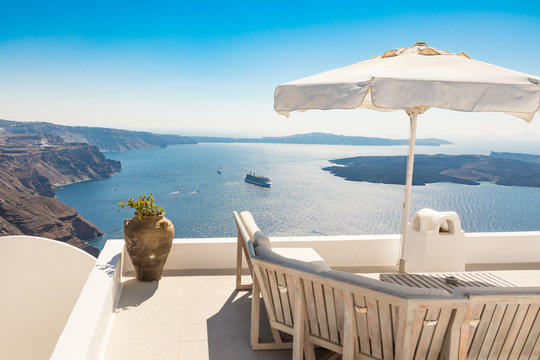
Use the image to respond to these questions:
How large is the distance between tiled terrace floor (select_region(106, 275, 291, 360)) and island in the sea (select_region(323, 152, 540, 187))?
158 feet

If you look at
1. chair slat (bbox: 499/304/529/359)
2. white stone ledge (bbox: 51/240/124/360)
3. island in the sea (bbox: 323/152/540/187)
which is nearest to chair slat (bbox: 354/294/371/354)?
chair slat (bbox: 499/304/529/359)

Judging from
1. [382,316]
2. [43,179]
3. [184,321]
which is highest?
[382,316]

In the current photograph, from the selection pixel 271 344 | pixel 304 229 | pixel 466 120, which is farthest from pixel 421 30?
pixel 271 344

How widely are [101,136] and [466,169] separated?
59861 mm

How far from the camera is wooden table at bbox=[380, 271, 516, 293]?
2.61 meters

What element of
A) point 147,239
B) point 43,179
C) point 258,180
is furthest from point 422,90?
point 43,179

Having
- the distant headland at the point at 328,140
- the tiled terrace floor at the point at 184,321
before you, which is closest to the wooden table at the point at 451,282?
the tiled terrace floor at the point at 184,321

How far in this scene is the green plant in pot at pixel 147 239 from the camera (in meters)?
3.42

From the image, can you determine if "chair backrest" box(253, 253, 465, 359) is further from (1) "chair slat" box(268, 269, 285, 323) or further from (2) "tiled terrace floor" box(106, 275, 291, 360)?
(2) "tiled terrace floor" box(106, 275, 291, 360)

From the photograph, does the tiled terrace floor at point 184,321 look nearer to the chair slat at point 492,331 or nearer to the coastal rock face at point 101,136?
the chair slat at point 492,331

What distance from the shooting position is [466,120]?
221 feet

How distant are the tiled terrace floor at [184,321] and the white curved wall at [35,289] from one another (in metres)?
2.18

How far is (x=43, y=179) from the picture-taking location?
57469 mm

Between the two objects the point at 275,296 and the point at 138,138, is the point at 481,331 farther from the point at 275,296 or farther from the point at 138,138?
the point at 138,138
